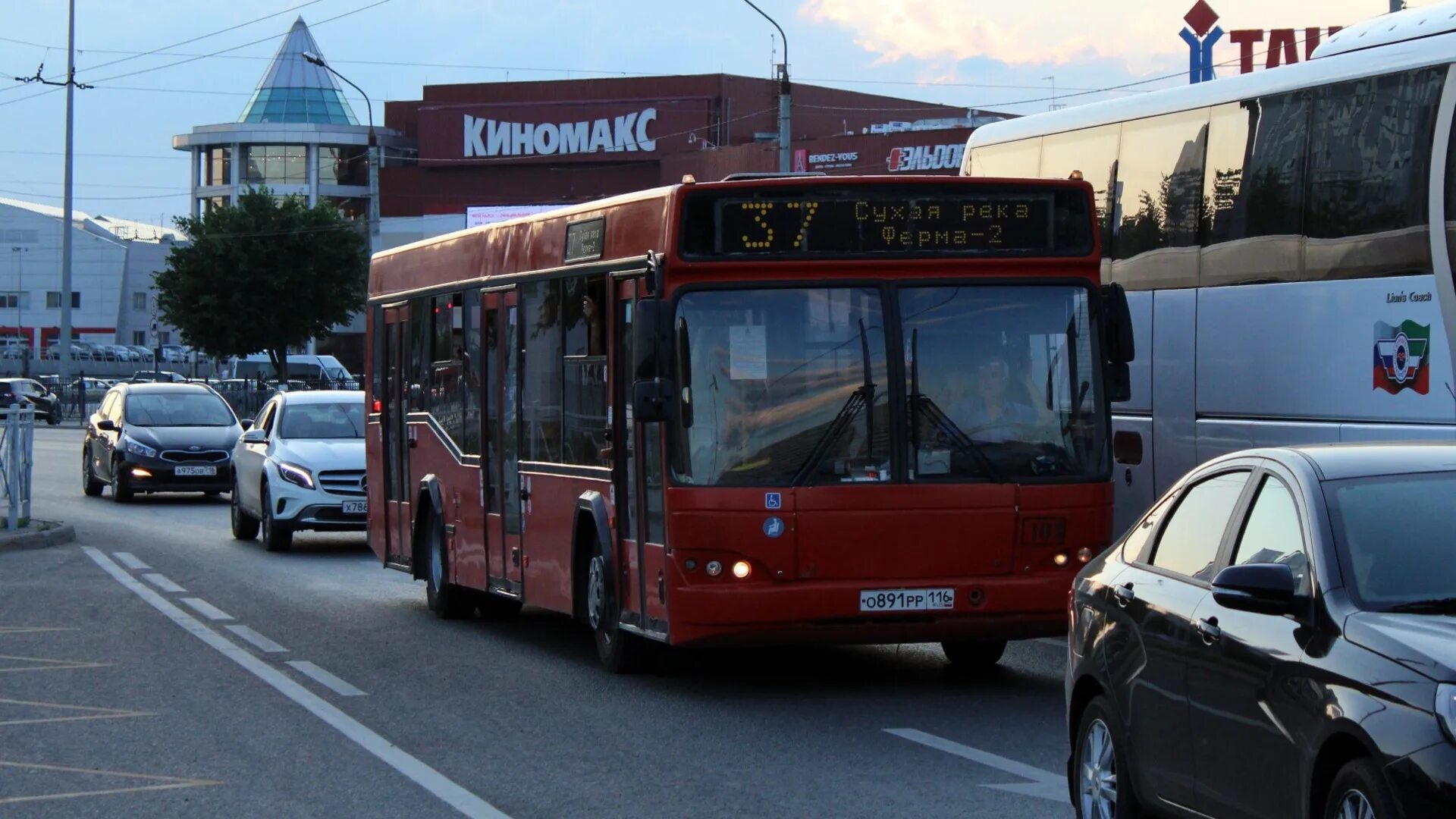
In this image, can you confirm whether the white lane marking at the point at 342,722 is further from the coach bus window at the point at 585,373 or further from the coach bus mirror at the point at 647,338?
the coach bus mirror at the point at 647,338

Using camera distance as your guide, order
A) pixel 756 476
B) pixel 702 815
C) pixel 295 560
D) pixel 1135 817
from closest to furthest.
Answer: pixel 1135 817 → pixel 702 815 → pixel 756 476 → pixel 295 560

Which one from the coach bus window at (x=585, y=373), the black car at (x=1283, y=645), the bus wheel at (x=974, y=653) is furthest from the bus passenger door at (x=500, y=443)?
the black car at (x=1283, y=645)

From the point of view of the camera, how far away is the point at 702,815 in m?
7.93

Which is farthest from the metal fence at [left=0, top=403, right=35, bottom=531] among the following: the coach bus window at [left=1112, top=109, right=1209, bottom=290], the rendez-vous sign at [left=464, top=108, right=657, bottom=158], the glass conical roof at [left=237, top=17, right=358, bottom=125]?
the glass conical roof at [left=237, top=17, right=358, bottom=125]

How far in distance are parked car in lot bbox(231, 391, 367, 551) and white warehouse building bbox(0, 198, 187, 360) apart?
115 m

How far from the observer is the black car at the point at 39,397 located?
70.9 meters

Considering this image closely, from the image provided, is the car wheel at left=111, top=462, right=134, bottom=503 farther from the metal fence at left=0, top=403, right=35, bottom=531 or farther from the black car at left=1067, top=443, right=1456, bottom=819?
the black car at left=1067, top=443, right=1456, bottom=819

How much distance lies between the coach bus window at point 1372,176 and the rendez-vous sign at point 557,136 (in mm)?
85791

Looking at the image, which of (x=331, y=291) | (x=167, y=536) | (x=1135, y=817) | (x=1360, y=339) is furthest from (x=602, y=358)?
(x=331, y=291)

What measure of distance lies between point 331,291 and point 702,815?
73.1 meters

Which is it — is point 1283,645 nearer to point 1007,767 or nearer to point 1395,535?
point 1395,535

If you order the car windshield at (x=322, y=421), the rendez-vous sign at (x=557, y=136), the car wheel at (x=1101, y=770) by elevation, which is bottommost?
the car wheel at (x=1101, y=770)

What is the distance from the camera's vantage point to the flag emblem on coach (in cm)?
1089

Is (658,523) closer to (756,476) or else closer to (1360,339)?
(756,476)
